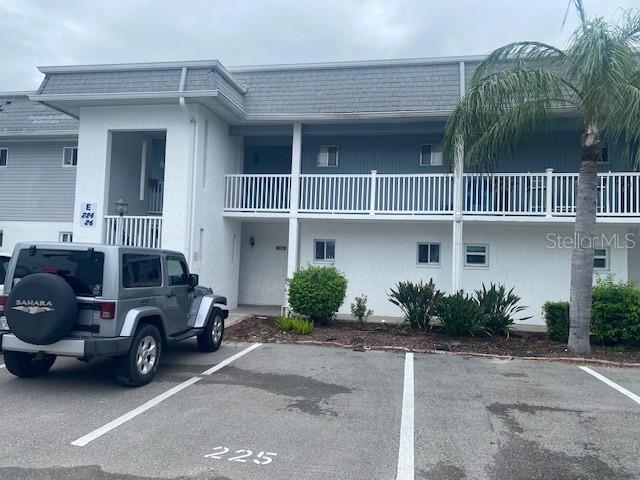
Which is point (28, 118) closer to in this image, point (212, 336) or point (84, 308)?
point (212, 336)

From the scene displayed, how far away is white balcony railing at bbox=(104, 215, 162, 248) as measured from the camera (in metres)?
12.3

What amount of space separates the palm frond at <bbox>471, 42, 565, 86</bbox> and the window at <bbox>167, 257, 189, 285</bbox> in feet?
21.4

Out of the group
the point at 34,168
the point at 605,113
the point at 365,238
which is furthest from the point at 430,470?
the point at 34,168

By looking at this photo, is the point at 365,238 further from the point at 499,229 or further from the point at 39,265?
the point at 39,265

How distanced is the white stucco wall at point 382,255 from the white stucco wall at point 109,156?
14.4 ft

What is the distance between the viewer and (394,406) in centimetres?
582

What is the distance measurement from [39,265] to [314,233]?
9.26 metres

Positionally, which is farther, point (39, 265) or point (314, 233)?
point (314, 233)

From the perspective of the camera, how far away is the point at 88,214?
12.3 m

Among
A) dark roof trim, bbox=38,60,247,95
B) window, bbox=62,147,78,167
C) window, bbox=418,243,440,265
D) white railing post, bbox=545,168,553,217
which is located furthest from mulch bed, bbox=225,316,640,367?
window, bbox=62,147,78,167

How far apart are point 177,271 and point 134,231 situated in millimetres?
5370

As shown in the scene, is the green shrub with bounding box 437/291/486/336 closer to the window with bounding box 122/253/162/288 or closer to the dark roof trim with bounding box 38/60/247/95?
the window with bounding box 122/253/162/288

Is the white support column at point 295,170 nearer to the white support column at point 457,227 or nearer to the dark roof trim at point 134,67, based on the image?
the dark roof trim at point 134,67

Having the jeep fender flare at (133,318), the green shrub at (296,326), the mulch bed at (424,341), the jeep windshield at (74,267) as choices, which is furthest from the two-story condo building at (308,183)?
the jeep windshield at (74,267)
